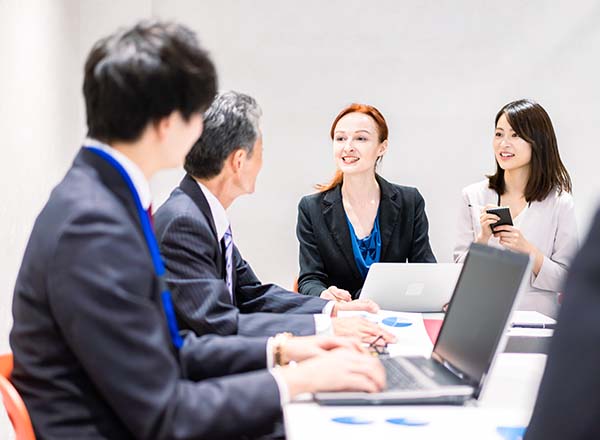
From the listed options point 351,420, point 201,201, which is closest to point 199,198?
point 201,201

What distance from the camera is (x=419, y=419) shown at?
1.41m

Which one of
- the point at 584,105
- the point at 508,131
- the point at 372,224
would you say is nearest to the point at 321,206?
the point at 372,224

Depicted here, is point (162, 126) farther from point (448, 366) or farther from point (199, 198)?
point (448, 366)

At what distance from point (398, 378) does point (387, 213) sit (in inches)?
74.1

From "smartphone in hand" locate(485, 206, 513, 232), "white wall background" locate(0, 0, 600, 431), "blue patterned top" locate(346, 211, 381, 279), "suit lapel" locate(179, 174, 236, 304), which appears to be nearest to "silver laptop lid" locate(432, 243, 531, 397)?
"suit lapel" locate(179, 174, 236, 304)

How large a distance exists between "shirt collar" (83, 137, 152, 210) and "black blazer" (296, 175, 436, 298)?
1.95 meters

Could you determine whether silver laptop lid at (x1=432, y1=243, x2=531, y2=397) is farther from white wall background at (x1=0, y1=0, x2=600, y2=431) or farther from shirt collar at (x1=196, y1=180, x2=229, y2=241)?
white wall background at (x1=0, y1=0, x2=600, y2=431)

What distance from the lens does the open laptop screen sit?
1.49 m

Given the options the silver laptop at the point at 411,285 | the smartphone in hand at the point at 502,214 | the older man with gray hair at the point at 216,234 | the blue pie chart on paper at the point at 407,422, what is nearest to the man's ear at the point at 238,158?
the older man with gray hair at the point at 216,234

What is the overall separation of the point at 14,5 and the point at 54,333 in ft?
6.95

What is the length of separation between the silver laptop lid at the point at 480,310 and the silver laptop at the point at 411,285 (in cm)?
77

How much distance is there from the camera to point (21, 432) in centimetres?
136

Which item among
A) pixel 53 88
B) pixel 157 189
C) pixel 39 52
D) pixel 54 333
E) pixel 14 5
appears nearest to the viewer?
pixel 54 333

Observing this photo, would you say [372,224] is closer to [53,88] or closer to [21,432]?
[53,88]
